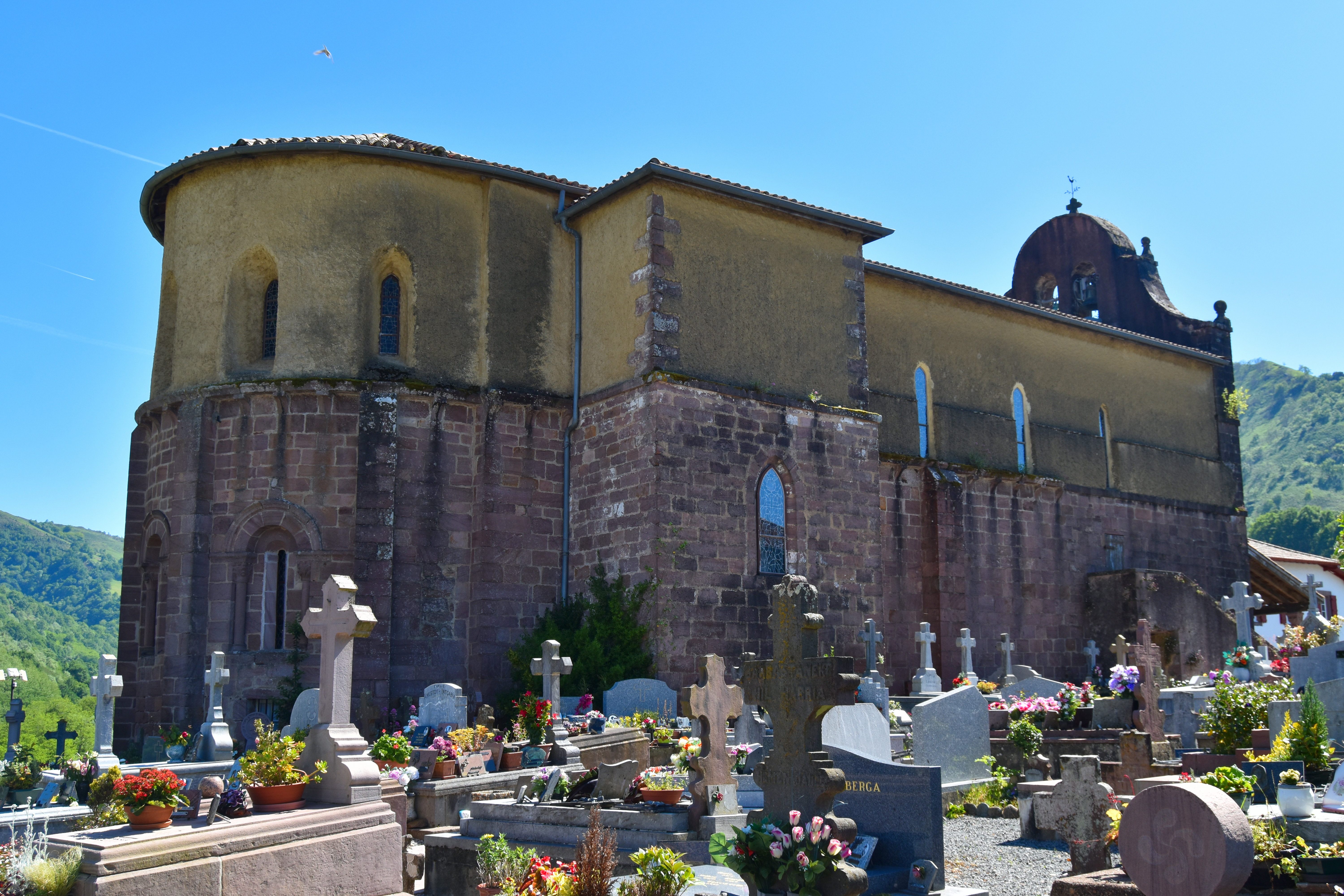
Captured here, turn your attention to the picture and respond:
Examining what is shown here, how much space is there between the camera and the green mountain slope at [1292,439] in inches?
4126

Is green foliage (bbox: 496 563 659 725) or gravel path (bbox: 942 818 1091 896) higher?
green foliage (bbox: 496 563 659 725)

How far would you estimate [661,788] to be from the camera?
10.8 m

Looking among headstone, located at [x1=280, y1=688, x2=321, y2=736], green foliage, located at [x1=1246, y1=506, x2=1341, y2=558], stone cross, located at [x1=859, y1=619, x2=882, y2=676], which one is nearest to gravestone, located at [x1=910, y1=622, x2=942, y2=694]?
stone cross, located at [x1=859, y1=619, x2=882, y2=676]

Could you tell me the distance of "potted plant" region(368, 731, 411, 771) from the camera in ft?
41.3

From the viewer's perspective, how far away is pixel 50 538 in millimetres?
97000

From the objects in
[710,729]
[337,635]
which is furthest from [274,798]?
[710,729]

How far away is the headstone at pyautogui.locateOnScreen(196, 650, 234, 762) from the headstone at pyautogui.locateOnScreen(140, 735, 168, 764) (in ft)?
1.83

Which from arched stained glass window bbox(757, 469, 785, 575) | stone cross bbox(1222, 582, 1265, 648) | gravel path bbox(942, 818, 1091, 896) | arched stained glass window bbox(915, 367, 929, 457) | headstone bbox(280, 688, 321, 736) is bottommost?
gravel path bbox(942, 818, 1091, 896)

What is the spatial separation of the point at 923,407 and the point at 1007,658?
5107 mm

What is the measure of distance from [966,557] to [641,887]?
16.3 meters

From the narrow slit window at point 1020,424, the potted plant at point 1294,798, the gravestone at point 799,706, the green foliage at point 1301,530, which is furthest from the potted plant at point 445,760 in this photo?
the green foliage at point 1301,530

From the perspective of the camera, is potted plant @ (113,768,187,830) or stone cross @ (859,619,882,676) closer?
potted plant @ (113,768,187,830)

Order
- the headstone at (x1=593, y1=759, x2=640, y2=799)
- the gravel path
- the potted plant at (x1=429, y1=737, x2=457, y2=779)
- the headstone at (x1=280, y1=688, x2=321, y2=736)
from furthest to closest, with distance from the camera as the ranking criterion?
1. the headstone at (x1=280, y1=688, x2=321, y2=736)
2. the potted plant at (x1=429, y1=737, x2=457, y2=779)
3. the headstone at (x1=593, y1=759, x2=640, y2=799)
4. the gravel path

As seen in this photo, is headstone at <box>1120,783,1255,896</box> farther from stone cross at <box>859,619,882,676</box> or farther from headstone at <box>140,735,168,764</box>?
headstone at <box>140,735,168,764</box>
